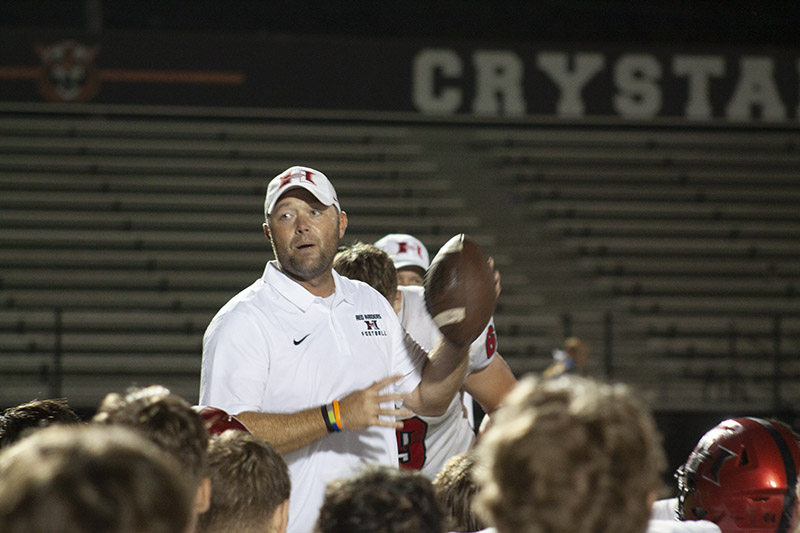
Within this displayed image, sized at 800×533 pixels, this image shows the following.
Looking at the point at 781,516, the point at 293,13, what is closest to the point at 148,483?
the point at 781,516

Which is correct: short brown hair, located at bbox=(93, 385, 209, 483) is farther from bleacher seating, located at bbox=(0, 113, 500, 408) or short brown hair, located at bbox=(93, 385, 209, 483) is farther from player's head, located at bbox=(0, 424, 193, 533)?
bleacher seating, located at bbox=(0, 113, 500, 408)

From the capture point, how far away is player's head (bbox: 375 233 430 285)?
484 cm

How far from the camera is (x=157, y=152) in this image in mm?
13547

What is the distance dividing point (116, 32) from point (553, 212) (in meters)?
6.28

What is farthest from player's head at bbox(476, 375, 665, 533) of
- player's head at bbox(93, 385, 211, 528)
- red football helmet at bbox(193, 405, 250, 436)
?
red football helmet at bbox(193, 405, 250, 436)

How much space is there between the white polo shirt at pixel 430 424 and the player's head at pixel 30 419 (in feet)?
5.21

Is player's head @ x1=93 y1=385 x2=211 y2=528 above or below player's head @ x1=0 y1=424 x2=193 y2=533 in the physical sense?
below

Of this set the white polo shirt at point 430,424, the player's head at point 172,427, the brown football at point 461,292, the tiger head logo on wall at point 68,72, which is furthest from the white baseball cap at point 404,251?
the tiger head logo on wall at point 68,72

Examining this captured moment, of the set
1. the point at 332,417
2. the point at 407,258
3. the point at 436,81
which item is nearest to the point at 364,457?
the point at 332,417

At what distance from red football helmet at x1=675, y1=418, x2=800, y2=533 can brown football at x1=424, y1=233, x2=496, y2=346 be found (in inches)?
32.2

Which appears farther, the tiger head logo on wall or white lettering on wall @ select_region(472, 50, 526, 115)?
white lettering on wall @ select_region(472, 50, 526, 115)

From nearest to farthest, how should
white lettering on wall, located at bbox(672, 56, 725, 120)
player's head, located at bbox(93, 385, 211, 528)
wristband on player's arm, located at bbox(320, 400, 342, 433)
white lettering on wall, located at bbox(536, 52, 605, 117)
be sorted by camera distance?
player's head, located at bbox(93, 385, 211, 528)
wristband on player's arm, located at bbox(320, 400, 342, 433)
white lettering on wall, located at bbox(536, 52, 605, 117)
white lettering on wall, located at bbox(672, 56, 725, 120)

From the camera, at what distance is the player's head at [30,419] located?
2502 mm

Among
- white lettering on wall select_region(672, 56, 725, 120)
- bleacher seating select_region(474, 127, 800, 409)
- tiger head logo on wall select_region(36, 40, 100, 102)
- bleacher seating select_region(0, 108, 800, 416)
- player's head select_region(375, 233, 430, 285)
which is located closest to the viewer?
player's head select_region(375, 233, 430, 285)
